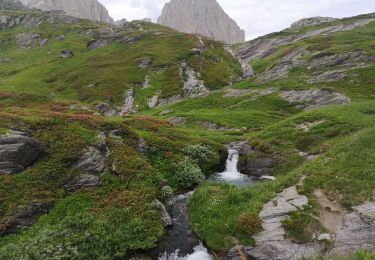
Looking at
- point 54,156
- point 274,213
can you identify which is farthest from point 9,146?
point 274,213

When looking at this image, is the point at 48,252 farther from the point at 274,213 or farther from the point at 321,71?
the point at 321,71

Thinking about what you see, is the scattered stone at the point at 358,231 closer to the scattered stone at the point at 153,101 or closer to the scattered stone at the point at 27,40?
the scattered stone at the point at 153,101

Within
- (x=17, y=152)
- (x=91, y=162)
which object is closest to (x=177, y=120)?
(x=91, y=162)

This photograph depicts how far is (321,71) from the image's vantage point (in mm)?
97688

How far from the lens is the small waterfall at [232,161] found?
42534mm

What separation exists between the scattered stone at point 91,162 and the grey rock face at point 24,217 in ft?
14.5

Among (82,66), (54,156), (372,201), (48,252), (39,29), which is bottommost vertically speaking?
(48,252)

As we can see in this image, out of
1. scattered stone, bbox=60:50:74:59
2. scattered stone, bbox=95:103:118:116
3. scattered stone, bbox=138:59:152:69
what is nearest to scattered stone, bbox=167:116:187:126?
scattered stone, bbox=95:103:118:116

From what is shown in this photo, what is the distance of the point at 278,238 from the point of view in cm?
2223

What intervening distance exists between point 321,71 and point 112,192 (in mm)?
82501

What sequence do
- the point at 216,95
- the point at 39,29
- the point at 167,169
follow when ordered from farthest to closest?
the point at 39,29, the point at 216,95, the point at 167,169

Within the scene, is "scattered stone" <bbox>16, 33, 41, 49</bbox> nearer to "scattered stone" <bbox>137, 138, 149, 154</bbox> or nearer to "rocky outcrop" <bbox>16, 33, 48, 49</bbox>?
"rocky outcrop" <bbox>16, 33, 48, 49</bbox>

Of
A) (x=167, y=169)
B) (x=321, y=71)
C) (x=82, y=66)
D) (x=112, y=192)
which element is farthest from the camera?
(x=82, y=66)

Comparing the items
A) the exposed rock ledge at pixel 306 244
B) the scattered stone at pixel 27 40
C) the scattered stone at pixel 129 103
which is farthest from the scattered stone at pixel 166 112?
the scattered stone at pixel 27 40
